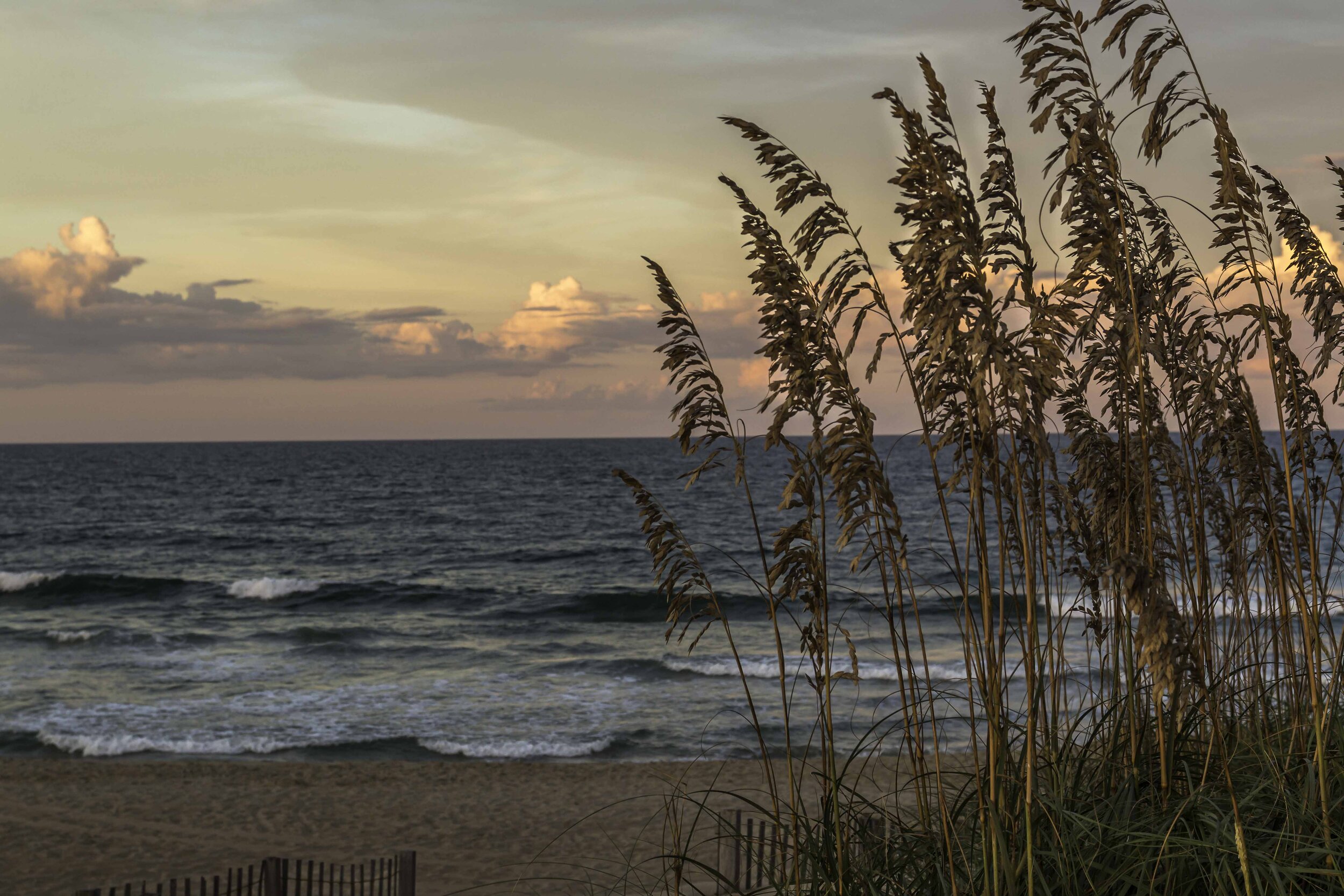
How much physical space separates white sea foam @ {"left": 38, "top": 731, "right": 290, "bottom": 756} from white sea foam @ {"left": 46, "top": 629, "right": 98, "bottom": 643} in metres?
9.05

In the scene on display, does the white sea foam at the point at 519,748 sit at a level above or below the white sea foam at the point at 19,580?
below

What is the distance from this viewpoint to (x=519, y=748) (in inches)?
651

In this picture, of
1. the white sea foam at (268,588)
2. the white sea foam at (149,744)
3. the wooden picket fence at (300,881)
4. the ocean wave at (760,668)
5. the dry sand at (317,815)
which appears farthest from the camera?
the white sea foam at (268,588)

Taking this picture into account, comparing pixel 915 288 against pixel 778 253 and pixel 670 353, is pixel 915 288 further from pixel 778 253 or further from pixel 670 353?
pixel 670 353

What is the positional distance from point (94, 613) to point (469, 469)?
70.6 m

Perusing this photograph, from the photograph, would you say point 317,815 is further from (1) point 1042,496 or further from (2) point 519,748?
(1) point 1042,496

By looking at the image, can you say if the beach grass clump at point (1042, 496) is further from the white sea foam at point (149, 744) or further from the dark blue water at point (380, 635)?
the white sea foam at point (149, 744)

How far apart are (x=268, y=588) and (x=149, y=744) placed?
17915 millimetres

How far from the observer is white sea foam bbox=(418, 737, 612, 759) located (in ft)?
53.3

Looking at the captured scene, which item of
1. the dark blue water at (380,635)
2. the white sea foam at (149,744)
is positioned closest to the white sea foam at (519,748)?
the dark blue water at (380,635)

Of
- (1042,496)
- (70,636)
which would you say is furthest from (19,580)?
(1042,496)

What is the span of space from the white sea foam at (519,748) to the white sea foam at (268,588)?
60.4 feet

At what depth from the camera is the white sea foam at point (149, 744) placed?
1616 cm

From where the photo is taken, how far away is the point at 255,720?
59.3 ft
